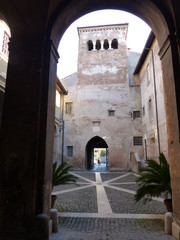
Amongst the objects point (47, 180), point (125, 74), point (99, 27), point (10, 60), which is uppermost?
point (99, 27)

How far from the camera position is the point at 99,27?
22891mm

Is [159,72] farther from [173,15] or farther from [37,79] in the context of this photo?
[37,79]

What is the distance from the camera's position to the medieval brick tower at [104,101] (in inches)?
774

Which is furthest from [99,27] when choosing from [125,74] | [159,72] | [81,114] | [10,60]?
[10,60]

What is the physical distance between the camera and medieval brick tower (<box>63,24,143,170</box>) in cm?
1967

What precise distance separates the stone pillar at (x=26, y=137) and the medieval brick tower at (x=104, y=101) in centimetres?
1654

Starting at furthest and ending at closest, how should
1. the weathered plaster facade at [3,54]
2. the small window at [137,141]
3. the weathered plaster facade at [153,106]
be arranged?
the small window at [137,141] → the weathered plaster facade at [153,106] → the weathered plaster facade at [3,54]

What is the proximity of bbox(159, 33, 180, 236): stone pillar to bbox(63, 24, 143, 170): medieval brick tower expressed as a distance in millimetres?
16036

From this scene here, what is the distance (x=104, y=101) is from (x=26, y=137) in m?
18.0

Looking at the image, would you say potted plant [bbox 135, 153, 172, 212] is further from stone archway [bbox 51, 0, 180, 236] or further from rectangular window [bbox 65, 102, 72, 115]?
rectangular window [bbox 65, 102, 72, 115]

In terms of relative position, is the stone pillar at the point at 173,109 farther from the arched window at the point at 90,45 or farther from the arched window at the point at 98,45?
the arched window at the point at 90,45

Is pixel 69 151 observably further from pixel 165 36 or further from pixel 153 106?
pixel 165 36

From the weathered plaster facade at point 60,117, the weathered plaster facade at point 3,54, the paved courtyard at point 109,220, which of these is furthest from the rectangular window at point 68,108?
the paved courtyard at point 109,220

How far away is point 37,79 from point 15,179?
173cm
